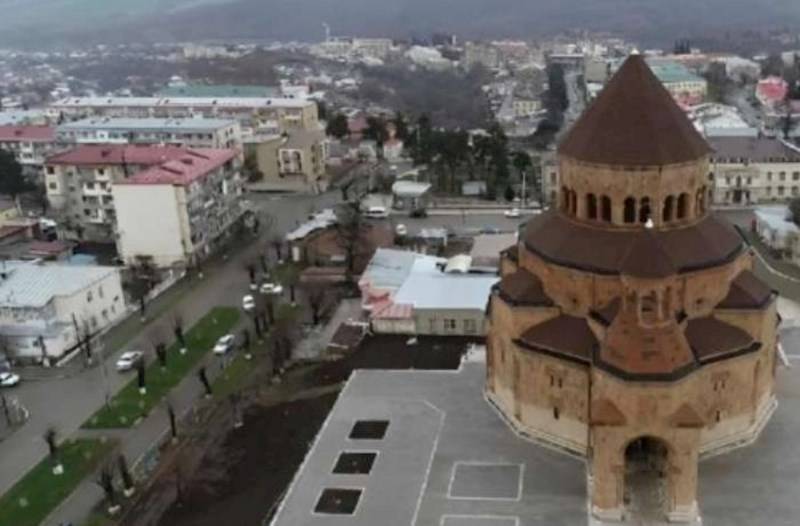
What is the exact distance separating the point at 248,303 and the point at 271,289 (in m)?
2.68

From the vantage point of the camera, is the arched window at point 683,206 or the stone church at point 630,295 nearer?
the stone church at point 630,295

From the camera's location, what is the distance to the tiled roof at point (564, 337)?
33.2m

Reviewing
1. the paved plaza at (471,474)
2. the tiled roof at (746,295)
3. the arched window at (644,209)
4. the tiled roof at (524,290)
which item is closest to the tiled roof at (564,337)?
the tiled roof at (524,290)

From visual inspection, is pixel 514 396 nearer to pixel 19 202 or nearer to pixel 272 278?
pixel 272 278

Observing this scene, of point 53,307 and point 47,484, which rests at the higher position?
point 53,307

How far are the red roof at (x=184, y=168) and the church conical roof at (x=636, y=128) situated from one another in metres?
32.5

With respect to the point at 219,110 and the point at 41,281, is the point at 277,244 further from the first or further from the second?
the point at 219,110

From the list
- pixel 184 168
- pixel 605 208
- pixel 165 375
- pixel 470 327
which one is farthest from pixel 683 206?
pixel 184 168

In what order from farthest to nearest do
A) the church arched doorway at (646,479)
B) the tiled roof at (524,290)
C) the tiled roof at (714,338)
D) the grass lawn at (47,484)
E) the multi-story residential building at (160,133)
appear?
the multi-story residential building at (160,133) → the tiled roof at (524,290) → the grass lawn at (47,484) → the tiled roof at (714,338) → the church arched doorway at (646,479)

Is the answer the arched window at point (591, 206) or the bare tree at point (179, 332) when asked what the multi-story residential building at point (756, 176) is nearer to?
the arched window at point (591, 206)

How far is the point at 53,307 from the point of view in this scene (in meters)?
47.1

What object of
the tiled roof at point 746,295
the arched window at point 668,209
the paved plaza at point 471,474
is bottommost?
the paved plaza at point 471,474

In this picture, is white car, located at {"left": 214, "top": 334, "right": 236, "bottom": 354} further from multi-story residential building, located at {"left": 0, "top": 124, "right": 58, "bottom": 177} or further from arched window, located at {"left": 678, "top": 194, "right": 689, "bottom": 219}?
multi-story residential building, located at {"left": 0, "top": 124, "right": 58, "bottom": 177}

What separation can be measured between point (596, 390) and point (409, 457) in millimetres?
7458
